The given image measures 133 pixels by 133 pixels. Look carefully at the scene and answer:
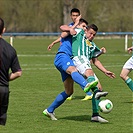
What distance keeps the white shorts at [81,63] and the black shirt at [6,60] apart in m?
2.62

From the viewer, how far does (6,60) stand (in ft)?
25.5

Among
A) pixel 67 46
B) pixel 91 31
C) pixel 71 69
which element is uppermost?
pixel 91 31

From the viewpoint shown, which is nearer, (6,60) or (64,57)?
(6,60)

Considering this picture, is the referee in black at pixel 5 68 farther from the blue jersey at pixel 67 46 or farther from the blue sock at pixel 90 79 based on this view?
the blue jersey at pixel 67 46

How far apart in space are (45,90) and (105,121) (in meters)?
5.57

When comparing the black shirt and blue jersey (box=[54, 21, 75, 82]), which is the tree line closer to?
blue jersey (box=[54, 21, 75, 82])

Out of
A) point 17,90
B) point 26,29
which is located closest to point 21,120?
point 17,90

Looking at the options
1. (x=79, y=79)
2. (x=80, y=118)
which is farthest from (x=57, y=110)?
(x=79, y=79)

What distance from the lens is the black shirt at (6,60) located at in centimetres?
774

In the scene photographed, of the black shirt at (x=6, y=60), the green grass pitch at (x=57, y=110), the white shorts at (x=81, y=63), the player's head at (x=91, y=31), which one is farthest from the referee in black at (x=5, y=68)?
the player's head at (x=91, y=31)

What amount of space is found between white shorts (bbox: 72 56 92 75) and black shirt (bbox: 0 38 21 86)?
2624mm

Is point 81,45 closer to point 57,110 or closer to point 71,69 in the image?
point 71,69

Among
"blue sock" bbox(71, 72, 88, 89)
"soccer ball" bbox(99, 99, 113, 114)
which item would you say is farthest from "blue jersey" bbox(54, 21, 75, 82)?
"soccer ball" bbox(99, 99, 113, 114)

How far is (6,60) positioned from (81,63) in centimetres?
276
